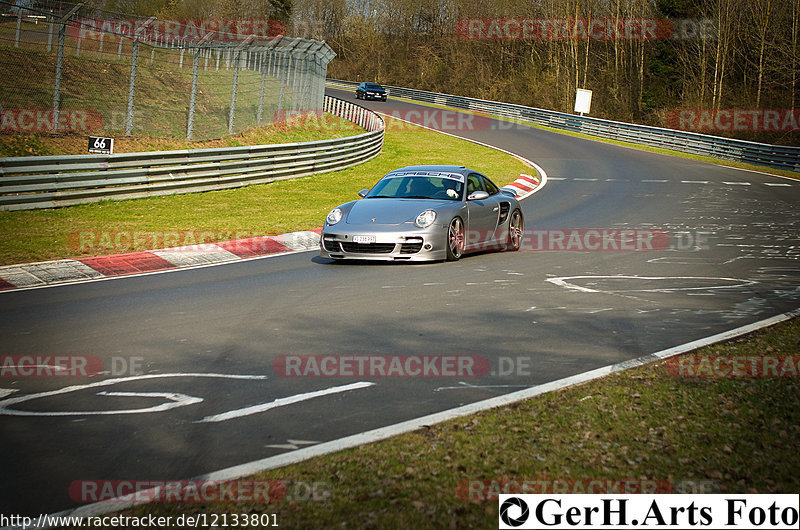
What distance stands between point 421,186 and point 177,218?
518 centimetres

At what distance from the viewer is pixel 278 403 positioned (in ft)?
18.1

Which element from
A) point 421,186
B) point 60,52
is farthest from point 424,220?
point 60,52

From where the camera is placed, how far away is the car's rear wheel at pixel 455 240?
1190 centimetres

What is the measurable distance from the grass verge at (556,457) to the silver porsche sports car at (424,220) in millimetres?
5891

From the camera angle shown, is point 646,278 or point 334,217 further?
point 334,217

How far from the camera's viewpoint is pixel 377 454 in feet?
14.7

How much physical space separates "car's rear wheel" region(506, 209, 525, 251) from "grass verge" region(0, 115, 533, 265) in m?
4.08
